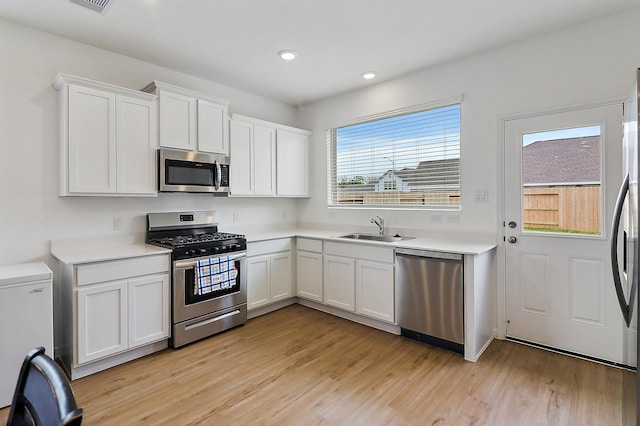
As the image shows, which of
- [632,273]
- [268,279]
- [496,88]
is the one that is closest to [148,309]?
[268,279]

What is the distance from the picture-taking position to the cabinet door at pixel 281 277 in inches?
154

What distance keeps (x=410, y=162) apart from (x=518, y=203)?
4.07ft

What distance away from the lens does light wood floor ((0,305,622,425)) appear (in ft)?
6.75

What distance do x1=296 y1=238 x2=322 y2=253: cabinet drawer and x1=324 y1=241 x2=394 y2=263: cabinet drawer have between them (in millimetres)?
108

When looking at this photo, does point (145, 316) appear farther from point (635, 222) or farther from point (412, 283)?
point (635, 222)

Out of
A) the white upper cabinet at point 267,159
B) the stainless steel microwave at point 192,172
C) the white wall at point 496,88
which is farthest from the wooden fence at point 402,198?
the stainless steel microwave at point 192,172

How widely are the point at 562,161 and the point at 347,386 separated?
2.53m

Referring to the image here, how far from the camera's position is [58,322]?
2809mm

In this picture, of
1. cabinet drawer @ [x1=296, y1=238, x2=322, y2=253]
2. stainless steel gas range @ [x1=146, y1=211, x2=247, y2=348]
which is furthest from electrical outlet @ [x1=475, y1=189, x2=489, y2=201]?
stainless steel gas range @ [x1=146, y1=211, x2=247, y2=348]

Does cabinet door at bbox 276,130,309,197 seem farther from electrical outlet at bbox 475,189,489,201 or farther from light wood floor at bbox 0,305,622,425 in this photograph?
electrical outlet at bbox 475,189,489,201

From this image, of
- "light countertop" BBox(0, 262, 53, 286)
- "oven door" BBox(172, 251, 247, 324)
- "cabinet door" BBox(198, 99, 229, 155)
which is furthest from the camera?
"cabinet door" BBox(198, 99, 229, 155)

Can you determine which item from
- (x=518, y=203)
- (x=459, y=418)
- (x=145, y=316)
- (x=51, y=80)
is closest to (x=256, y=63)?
(x=51, y=80)

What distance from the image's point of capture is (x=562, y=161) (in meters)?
2.80

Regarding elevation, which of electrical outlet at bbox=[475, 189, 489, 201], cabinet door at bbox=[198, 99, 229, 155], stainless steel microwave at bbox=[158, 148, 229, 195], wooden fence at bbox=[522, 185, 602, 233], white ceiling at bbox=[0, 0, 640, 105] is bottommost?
wooden fence at bbox=[522, 185, 602, 233]
